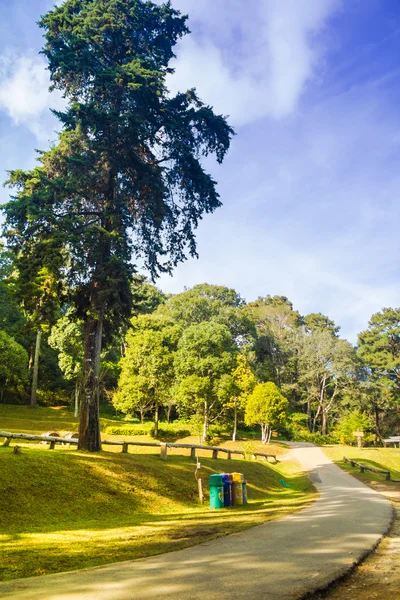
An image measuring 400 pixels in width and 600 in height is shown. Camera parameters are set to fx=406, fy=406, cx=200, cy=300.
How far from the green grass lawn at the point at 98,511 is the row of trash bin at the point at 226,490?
0.49 m

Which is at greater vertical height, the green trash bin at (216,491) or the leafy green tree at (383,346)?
the leafy green tree at (383,346)

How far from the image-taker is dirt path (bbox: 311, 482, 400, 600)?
4.64 metres

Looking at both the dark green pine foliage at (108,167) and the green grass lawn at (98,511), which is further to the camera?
the dark green pine foliage at (108,167)

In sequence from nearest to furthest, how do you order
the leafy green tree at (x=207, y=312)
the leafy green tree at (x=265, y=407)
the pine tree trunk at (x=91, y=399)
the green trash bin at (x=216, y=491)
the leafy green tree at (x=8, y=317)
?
the green trash bin at (x=216, y=491)
the pine tree trunk at (x=91, y=399)
the leafy green tree at (x=265, y=407)
the leafy green tree at (x=8, y=317)
the leafy green tree at (x=207, y=312)

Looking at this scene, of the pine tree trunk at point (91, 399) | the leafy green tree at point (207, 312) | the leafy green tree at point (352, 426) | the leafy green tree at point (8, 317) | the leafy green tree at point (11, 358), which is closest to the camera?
the pine tree trunk at point (91, 399)

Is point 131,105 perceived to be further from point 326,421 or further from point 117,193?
point 326,421

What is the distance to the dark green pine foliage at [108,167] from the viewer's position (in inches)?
664

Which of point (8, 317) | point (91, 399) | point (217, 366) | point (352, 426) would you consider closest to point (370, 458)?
point (352, 426)

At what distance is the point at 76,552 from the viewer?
22.0 ft

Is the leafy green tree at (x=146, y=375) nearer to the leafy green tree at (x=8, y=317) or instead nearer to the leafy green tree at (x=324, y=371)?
the leafy green tree at (x=8, y=317)

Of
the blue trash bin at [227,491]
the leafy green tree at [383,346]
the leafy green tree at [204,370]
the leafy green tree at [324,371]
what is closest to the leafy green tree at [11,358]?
the leafy green tree at [204,370]

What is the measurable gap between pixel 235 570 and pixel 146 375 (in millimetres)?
35075

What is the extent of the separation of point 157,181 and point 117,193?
194cm

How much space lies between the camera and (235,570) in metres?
5.32
